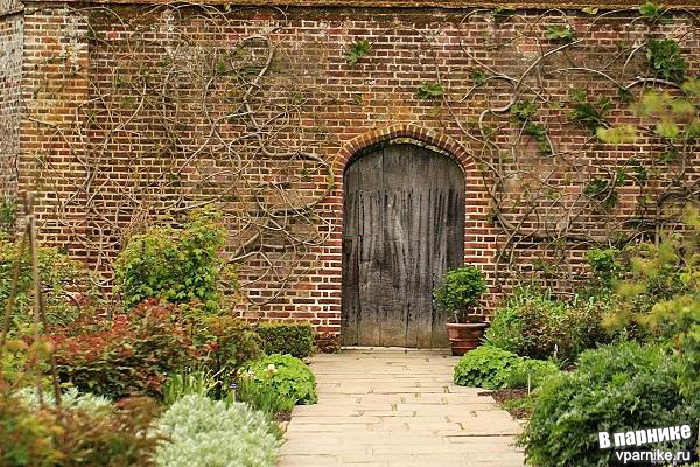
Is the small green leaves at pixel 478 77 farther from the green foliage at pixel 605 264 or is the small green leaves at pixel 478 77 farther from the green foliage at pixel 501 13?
the green foliage at pixel 605 264

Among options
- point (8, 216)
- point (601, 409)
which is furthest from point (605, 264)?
point (8, 216)

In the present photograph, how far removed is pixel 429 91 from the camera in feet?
39.7

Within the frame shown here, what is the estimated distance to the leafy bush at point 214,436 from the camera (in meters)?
5.55

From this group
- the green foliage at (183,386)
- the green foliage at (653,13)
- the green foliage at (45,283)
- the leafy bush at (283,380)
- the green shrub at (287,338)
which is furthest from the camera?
the green foliage at (653,13)

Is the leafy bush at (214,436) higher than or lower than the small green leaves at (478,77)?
lower

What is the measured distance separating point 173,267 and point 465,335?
402cm

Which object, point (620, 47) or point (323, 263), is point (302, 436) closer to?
point (323, 263)

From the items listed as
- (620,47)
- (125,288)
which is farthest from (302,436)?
(620,47)

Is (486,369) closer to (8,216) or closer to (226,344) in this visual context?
(226,344)

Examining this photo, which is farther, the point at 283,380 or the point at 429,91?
the point at 429,91

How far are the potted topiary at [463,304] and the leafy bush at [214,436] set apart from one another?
4.99 m

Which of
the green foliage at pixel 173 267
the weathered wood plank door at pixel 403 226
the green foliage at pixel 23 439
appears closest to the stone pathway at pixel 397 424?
the green foliage at pixel 173 267

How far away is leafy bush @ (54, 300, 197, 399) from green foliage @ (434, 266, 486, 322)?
4693 millimetres

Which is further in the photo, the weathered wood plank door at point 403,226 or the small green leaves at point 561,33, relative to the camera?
the weathered wood plank door at point 403,226
